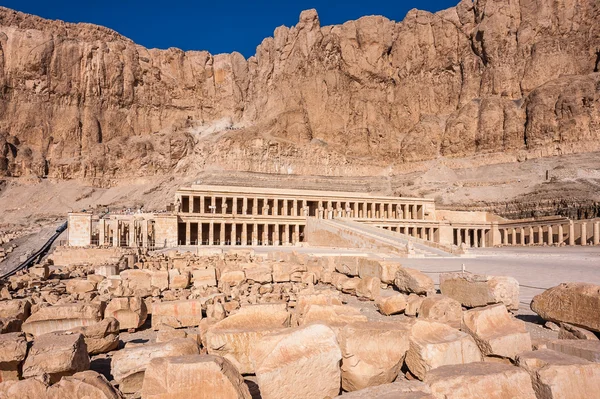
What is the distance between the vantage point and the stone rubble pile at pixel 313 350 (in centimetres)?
461

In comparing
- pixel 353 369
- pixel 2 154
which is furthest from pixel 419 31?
pixel 353 369

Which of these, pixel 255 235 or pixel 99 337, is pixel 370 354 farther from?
pixel 255 235

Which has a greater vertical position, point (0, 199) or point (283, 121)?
point (283, 121)

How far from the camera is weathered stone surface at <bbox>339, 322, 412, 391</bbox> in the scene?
17.8 ft

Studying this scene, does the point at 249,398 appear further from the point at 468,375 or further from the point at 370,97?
the point at 370,97

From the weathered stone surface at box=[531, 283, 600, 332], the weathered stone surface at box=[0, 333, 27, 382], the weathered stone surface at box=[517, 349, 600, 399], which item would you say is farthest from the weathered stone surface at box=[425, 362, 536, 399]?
the weathered stone surface at box=[0, 333, 27, 382]

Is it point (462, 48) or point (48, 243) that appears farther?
point (462, 48)

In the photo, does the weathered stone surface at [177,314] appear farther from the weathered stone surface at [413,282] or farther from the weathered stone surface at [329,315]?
the weathered stone surface at [413,282]

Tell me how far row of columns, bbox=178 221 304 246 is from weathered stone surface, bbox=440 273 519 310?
138 ft

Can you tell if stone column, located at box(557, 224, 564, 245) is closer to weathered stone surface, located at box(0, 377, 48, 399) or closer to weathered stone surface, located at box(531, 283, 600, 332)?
weathered stone surface, located at box(531, 283, 600, 332)

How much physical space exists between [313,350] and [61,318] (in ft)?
19.8

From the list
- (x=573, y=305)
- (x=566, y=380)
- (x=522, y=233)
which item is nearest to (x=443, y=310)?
(x=573, y=305)

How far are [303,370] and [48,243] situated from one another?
35.3 metres

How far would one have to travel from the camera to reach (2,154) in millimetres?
81875
